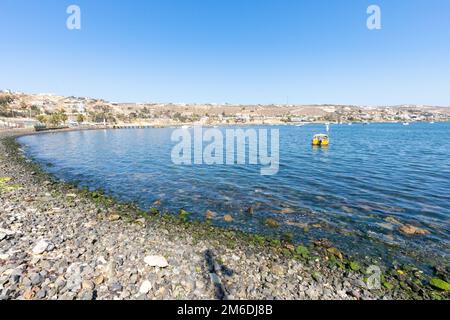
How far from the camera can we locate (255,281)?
7.29 metres

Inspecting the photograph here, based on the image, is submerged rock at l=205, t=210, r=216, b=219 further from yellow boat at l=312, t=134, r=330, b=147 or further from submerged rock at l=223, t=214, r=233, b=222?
yellow boat at l=312, t=134, r=330, b=147

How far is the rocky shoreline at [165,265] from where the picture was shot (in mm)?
6551

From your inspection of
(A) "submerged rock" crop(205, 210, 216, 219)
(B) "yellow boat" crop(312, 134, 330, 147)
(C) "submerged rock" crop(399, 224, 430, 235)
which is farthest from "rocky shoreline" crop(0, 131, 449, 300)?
(B) "yellow boat" crop(312, 134, 330, 147)

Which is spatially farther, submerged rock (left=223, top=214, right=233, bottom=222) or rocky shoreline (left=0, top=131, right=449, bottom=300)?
submerged rock (left=223, top=214, right=233, bottom=222)

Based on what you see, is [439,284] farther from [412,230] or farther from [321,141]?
[321,141]

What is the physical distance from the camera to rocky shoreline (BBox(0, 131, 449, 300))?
6.55 m

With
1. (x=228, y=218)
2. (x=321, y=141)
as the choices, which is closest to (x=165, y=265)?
(x=228, y=218)

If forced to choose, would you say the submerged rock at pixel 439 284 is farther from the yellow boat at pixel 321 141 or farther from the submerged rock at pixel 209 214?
the yellow boat at pixel 321 141

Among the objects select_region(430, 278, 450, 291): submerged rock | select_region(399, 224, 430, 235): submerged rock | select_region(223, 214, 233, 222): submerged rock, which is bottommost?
select_region(430, 278, 450, 291): submerged rock

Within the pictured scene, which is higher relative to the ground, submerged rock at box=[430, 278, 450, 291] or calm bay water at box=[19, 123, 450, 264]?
calm bay water at box=[19, 123, 450, 264]

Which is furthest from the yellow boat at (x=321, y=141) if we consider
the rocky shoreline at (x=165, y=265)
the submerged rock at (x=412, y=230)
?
the rocky shoreline at (x=165, y=265)

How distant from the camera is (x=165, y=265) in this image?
777cm
